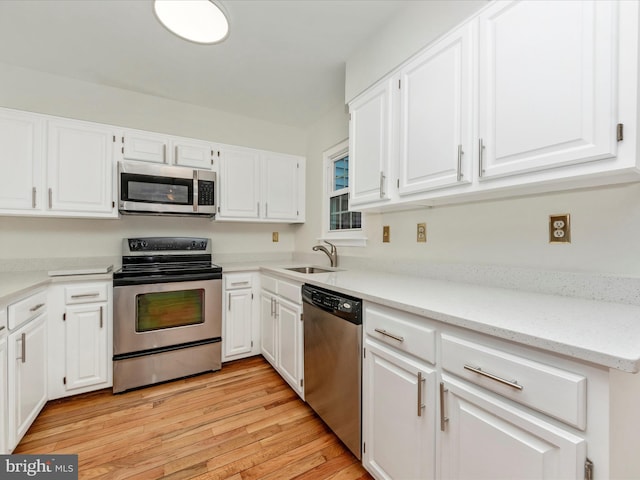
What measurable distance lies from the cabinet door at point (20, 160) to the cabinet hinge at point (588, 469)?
10.3 feet

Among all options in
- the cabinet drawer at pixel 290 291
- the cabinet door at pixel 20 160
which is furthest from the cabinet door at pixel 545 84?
the cabinet door at pixel 20 160

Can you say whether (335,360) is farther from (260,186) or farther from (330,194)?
(260,186)

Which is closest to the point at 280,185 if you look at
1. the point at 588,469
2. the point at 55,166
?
the point at 55,166

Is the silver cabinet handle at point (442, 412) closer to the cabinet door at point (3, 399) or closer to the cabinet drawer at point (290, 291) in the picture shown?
the cabinet drawer at point (290, 291)

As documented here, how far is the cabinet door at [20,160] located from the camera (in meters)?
1.98

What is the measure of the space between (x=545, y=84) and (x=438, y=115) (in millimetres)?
451

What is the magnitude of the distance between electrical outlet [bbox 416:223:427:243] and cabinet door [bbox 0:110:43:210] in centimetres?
275

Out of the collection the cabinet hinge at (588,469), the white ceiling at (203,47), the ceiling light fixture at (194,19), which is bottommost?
the cabinet hinge at (588,469)

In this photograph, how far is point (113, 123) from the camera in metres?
2.52

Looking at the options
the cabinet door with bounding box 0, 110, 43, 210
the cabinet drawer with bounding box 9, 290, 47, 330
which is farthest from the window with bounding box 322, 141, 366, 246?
the cabinet door with bounding box 0, 110, 43, 210

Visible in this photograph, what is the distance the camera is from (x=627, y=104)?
0.87 meters

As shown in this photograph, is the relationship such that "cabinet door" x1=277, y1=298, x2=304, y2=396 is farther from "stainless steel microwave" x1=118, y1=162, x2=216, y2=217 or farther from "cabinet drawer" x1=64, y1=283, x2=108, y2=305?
"cabinet drawer" x1=64, y1=283, x2=108, y2=305

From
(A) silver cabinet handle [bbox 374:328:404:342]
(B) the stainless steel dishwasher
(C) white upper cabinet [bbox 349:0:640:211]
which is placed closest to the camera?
(C) white upper cabinet [bbox 349:0:640:211]

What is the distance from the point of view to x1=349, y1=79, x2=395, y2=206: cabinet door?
174 cm
